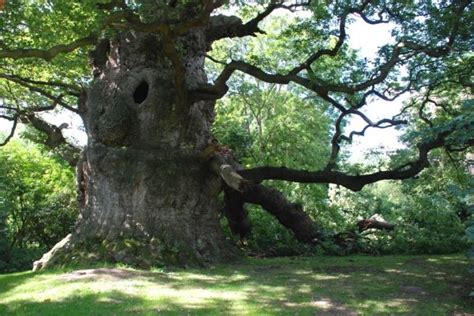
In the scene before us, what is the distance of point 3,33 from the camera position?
1275 cm

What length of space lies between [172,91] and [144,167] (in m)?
2.17

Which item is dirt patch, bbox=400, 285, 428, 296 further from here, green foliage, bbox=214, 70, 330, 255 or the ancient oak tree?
green foliage, bbox=214, 70, 330, 255

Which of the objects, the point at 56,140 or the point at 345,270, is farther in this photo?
the point at 56,140

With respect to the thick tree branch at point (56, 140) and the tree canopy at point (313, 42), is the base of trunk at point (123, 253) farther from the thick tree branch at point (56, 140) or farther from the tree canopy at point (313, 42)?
the thick tree branch at point (56, 140)

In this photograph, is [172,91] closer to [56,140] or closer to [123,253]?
[123,253]

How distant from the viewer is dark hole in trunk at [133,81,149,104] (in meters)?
12.6

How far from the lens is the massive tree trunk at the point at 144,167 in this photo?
10.8 meters

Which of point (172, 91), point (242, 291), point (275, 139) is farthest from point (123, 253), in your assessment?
point (275, 139)

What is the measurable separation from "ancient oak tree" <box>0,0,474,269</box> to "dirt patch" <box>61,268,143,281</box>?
986mm

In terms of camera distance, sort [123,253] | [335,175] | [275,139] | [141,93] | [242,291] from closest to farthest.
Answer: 1. [242,291]
2. [123,253]
3. [335,175]
4. [141,93]
5. [275,139]

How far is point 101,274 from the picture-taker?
28.3ft

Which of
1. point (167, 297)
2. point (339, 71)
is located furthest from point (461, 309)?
point (339, 71)

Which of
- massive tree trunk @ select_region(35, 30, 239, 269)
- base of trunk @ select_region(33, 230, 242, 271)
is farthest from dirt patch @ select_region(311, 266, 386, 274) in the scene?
base of trunk @ select_region(33, 230, 242, 271)

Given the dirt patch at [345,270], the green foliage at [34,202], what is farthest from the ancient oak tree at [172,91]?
the green foliage at [34,202]
